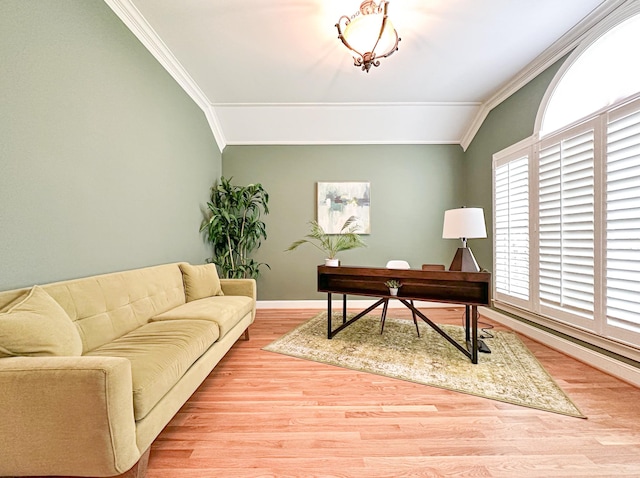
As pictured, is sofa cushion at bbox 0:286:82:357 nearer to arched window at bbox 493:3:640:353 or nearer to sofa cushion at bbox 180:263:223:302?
sofa cushion at bbox 180:263:223:302

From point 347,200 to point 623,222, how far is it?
10.1 ft

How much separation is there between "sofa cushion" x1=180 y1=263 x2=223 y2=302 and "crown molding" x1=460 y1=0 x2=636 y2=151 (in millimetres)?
4190

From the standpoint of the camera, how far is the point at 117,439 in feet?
3.49

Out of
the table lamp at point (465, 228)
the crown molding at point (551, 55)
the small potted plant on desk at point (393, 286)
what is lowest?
the small potted plant on desk at point (393, 286)

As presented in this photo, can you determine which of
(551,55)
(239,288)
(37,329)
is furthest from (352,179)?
(37,329)

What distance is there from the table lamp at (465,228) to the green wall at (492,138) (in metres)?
1.47

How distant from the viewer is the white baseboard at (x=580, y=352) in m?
2.09

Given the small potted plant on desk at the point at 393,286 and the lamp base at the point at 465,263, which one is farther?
the small potted plant on desk at the point at 393,286

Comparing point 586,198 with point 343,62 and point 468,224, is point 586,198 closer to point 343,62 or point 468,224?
point 468,224

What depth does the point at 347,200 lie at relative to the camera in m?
4.51

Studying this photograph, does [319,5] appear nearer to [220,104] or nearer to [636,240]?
[220,104]

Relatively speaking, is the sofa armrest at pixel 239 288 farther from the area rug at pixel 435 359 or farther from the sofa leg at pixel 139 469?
the sofa leg at pixel 139 469

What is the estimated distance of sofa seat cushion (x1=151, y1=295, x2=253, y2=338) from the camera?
2.15m

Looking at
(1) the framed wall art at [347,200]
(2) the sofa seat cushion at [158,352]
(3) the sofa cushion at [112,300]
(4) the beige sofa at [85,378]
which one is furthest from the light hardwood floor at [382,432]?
(1) the framed wall art at [347,200]
